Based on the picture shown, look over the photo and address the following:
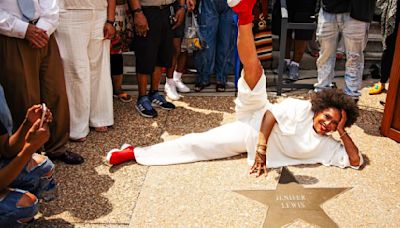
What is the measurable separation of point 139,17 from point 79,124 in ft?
3.62

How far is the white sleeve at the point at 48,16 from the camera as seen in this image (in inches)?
127

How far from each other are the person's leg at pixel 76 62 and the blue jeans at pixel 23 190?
1.09m

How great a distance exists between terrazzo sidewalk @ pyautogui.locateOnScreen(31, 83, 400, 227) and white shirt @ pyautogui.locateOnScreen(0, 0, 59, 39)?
1079 millimetres

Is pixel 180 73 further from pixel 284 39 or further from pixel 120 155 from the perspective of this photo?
pixel 120 155

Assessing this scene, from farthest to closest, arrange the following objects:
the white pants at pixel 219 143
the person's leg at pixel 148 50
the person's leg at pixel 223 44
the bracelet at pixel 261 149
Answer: the person's leg at pixel 223 44 → the person's leg at pixel 148 50 → the white pants at pixel 219 143 → the bracelet at pixel 261 149

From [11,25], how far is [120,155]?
1.23m

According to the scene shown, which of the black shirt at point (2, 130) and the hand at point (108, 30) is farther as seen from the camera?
the hand at point (108, 30)

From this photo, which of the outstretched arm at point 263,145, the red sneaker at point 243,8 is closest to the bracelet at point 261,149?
the outstretched arm at point 263,145

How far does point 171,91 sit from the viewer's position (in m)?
4.94

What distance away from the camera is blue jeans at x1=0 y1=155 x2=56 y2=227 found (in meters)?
2.47

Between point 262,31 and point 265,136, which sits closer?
point 265,136

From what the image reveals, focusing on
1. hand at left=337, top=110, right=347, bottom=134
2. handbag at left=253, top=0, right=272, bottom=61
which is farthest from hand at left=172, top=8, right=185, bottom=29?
hand at left=337, top=110, right=347, bottom=134

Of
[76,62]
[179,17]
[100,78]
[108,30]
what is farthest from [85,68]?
[179,17]

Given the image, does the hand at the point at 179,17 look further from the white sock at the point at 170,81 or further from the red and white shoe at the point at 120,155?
the red and white shoe at the point at 120,155
